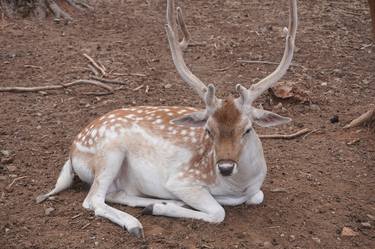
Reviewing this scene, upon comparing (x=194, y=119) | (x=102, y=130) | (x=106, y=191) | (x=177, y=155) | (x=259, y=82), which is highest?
(x=259, y=82)

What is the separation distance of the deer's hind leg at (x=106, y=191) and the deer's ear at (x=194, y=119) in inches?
26.4

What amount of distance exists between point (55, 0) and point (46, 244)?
6089 millimetres

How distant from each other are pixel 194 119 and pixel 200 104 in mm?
2365

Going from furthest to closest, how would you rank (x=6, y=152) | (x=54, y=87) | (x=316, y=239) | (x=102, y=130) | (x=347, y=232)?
1. (x=54, y=87)
2. (x=6, y=152)
3. (x=102, y=130)
4. (x=347, y=232)
5. (x=316, y=239)

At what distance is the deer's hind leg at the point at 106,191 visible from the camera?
4.77 metres

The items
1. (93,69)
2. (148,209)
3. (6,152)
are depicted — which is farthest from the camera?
(93,69)

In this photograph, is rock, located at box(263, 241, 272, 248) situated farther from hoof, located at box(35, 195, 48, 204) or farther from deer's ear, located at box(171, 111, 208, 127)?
hoof, located at box(35, 195, 48, 204)

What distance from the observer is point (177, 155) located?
5.27 metres

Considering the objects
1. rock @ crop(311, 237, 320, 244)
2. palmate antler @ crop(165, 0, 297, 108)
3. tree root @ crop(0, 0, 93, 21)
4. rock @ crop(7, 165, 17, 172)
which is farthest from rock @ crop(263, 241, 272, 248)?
tree root @ crop(0, 0, 93, 21)

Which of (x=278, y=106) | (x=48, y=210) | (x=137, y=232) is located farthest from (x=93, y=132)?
(x=278, y=106)

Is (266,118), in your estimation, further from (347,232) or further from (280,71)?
(347,232)

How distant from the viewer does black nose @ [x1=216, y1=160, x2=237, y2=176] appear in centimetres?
449

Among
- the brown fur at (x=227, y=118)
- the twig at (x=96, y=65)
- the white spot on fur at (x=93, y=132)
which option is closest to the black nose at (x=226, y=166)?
the brown fur at (x=227, y=118)

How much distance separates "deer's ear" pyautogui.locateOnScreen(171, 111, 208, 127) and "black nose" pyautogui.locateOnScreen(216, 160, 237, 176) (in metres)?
0.48
